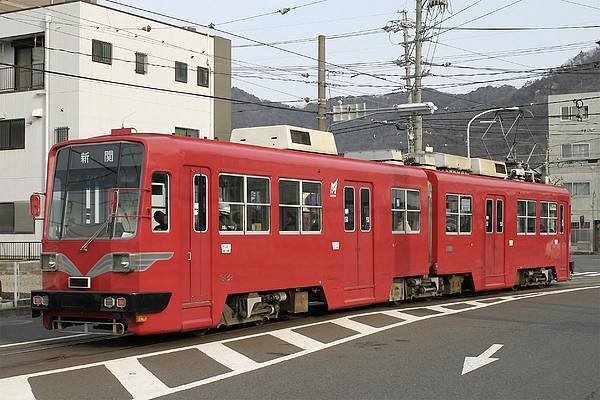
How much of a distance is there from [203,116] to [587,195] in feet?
140

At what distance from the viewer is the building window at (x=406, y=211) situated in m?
17.8

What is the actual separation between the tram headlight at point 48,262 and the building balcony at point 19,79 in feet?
89.8

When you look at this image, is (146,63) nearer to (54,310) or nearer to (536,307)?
(536,307)

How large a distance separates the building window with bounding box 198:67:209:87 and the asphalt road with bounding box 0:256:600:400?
2706 centimetres

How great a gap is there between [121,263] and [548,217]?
1729 centimetres

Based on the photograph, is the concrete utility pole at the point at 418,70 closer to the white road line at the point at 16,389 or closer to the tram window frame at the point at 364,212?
the tram window frame at the point at 364,212

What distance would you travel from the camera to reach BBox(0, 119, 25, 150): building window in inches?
1499

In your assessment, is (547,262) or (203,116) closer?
(547,262)

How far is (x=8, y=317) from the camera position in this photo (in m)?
17.0

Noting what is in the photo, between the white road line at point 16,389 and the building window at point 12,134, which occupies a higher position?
the building window at point 12,134

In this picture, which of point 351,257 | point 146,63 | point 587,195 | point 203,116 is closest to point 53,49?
point 146,63

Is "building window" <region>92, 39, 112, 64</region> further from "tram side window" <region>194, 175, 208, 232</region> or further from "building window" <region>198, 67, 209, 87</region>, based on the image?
"tram side window" <region>194, 175, 208, 232</region>

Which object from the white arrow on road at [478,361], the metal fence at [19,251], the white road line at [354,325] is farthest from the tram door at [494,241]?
the metal fence at [19,251]

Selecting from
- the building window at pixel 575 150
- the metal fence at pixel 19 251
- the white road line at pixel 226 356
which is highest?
the building window at pixel 575 150
